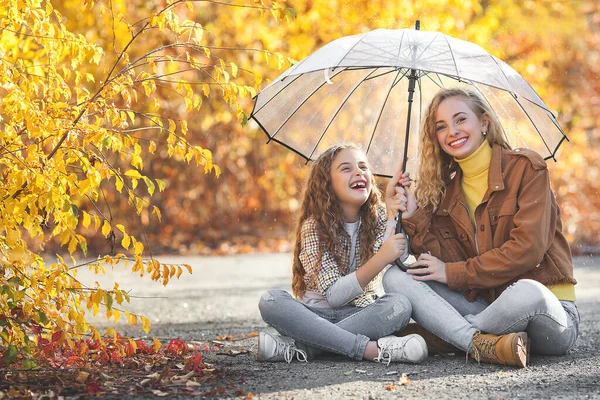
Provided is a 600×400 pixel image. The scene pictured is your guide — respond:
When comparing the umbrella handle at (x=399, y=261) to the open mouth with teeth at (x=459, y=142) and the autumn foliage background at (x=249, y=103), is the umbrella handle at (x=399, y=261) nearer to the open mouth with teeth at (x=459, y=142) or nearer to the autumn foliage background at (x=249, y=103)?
the open mouth with teeth at (x=459, y=142)

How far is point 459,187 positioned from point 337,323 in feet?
2.73

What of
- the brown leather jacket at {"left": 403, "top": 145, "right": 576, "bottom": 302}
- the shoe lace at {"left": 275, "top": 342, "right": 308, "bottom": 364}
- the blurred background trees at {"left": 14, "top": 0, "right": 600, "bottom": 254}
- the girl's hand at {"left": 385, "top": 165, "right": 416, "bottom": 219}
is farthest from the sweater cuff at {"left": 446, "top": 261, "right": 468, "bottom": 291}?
the blurred background trees at {"left": 14, "top": 0, "right": 600, "bottom": 254}

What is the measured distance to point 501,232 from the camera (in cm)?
371

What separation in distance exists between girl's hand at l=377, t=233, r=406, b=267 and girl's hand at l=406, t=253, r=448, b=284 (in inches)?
5.1

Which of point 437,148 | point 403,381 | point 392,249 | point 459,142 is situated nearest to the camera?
point 403,381

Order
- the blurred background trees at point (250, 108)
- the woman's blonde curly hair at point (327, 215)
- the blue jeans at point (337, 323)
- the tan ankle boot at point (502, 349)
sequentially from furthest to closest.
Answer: the blurred background trees at point (250, 108) → the woman's blonde curly hair at point (327, 215) → the blue jeans at point (337, 323) → the tan ankle boot at point (502, 349)

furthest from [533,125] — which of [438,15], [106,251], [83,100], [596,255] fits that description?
[106,251]

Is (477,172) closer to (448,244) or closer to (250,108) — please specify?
(448,244)

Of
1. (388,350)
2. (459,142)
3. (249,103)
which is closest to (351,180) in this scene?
(459,142)

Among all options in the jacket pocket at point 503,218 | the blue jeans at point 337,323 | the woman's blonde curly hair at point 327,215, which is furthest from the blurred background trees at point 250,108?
the blue jeans at point 337,323

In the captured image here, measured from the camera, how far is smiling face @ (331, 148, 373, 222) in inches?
157

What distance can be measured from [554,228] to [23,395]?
2.25 metres

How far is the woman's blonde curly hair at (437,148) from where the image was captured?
12.7 feet

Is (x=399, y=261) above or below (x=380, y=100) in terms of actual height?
below
